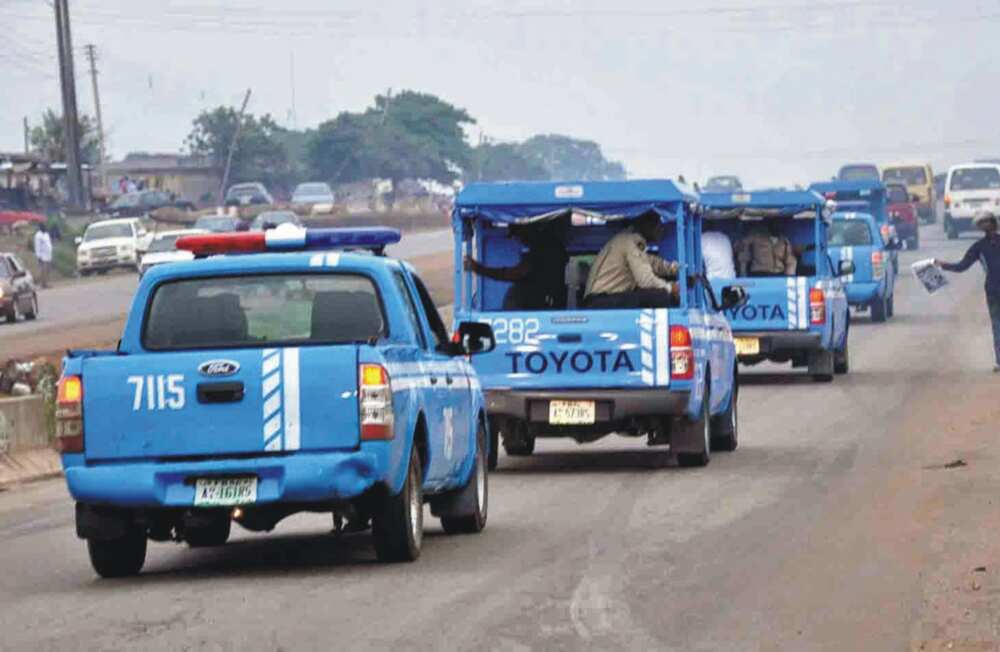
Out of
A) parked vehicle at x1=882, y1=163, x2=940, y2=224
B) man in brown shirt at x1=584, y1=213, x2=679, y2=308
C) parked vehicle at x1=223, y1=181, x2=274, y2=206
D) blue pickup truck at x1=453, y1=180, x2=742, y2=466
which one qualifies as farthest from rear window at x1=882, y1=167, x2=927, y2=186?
man in brown shirt at x1=584, y1=213, x2=679, y2=308

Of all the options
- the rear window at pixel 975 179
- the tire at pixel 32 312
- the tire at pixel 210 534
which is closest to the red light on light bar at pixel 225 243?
the tire at pixel 210 534

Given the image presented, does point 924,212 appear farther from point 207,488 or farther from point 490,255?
point 207,488

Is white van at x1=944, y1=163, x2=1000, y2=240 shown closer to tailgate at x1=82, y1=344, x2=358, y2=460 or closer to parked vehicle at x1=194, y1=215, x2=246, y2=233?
parked vehicle at x1=194, y1=215, x2=246, y2=233

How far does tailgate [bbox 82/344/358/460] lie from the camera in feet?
42.2

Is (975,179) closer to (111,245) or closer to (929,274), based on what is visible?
(111,245)

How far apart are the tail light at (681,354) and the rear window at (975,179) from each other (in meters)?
63.8

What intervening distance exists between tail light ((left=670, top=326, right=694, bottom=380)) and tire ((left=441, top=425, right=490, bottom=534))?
13.3ft

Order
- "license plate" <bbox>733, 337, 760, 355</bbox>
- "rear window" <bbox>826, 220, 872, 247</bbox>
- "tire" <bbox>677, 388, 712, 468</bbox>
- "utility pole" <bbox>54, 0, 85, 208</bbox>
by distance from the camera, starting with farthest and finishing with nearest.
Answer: "utility pole" <bbox>54, 0, 85, 208</bbox> → "rear window" <bbox>826, 220, 872, 247</bbox> → "license plate" <bbox>733, 337, 760, 355</bbox> → "tire" <bbox>677, 388, 712, 468</bbox>

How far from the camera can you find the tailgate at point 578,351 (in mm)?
19562

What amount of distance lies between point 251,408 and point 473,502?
2656 millimetres

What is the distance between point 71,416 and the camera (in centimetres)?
1301

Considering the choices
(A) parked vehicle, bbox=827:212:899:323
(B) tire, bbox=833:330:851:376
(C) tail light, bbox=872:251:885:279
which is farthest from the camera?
(C) tail light, bbox=872:251:885:279

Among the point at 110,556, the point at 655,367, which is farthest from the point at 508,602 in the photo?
the point at 655,367

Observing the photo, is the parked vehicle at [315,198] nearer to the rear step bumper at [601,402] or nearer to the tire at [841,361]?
the tire at [841,361]
